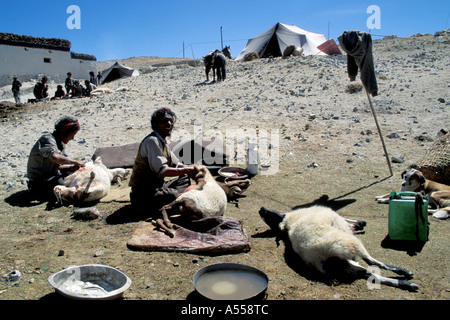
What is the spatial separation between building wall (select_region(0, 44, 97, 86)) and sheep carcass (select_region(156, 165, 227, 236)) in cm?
2023

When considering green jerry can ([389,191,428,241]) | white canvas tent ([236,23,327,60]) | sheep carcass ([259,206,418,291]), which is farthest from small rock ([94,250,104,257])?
white canvas tent ([236,23,327,60])

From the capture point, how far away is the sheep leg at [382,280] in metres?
2.56

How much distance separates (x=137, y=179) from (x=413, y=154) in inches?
208

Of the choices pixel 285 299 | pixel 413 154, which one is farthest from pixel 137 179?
pixel 413 154

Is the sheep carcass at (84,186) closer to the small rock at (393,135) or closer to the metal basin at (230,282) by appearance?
the metal basin at (230,282)

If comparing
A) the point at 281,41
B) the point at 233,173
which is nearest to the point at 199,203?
the point at 233,173

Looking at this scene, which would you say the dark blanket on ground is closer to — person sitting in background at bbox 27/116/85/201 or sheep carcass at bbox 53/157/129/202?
sheep carcass at bbox 53/157/129/202

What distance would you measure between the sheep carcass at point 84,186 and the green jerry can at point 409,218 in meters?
3.76

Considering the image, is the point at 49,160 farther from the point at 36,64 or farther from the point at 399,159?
the point at 36,64

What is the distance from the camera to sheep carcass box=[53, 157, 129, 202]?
4.52 m

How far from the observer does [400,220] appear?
333 cm

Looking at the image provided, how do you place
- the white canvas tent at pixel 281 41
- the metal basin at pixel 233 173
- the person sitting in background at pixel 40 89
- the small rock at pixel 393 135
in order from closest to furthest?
the metal basin at pixel 233 173
the small rock at pixel 393 135
the person sitting in background at pixel 40 89
the white canvas tent at pixel 281 41

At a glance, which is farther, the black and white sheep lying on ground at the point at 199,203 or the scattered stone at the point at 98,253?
the black and white sheep lying on ground at the point at 199,203

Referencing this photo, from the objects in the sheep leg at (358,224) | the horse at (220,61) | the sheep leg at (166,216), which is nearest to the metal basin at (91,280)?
the sheep leg at (166,216)
